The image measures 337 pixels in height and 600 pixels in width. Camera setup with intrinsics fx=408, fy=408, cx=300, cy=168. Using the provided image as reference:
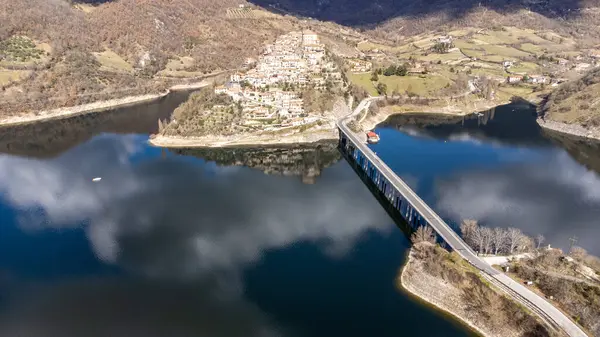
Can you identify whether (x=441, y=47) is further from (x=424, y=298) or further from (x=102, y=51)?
(x=424, y=298)

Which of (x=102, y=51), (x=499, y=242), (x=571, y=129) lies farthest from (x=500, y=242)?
(x=102, y=51)

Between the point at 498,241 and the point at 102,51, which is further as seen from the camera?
the point at 102,51

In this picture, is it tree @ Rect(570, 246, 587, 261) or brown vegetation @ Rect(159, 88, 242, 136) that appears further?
brown vegetation @ Rect(159, 88, 242, 136)

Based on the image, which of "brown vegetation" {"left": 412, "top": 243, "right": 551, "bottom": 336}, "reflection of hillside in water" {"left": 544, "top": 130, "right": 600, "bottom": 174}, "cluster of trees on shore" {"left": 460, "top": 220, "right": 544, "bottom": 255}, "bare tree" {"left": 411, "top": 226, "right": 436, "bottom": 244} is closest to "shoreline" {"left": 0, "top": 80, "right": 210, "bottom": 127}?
"bare tree" {"left": 411, "top": 226, "right": 436, "bottom": 244}

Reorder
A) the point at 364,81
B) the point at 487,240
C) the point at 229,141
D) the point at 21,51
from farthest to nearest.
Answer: the point at 21,51, the point at 364,81, the point at 229,141, the point at 487,240

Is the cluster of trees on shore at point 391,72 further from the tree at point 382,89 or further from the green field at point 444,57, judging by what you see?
the green field at point 444,57

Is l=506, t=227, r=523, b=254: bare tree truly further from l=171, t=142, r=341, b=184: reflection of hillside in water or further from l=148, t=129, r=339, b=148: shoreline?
l=148, t=129, r=339, b=148: shoreline

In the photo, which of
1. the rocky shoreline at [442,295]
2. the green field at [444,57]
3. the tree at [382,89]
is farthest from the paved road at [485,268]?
the green field at [444,57]
